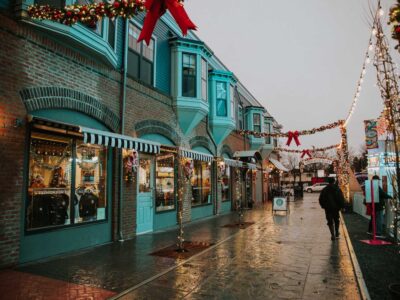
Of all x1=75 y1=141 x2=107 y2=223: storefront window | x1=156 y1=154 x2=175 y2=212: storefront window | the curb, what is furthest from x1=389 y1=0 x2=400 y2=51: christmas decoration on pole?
x1=156 y1=154 x2=175 y2=212: storefront window

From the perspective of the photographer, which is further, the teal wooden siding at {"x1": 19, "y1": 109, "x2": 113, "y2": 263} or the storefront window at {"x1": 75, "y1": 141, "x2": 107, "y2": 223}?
the storefront window at {"x1": 75, "y1": 141, "x2": 107, "y2": 223}

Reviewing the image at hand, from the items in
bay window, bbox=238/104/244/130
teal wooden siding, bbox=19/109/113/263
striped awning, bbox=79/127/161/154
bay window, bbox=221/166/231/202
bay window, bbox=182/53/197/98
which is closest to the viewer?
teal wooden siding, bbox=19/109/113/263

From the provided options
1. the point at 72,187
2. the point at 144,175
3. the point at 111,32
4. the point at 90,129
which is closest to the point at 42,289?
the point at 72,187

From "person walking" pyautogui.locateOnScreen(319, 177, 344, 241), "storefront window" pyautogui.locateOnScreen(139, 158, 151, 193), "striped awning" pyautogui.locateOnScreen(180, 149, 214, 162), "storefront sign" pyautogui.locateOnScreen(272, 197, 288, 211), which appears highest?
"striped awning" pyautogui.locateOnScreen(180, 149, 214, 162)

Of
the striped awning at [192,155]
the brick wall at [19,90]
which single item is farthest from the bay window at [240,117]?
the brick wall at [19,90]

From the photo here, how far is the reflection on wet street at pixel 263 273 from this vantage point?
5.36 m

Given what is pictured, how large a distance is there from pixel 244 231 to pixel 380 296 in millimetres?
6859

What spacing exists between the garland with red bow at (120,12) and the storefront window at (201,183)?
10.3 meters

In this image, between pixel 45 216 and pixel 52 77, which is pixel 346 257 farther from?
pixel 52 77

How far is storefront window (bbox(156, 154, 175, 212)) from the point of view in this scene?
12754 millimetres

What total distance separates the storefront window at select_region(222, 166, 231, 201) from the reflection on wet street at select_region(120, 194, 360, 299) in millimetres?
9484

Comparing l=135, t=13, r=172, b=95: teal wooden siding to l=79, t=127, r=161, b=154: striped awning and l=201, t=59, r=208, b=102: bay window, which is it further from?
l=79, t=127, r=161, b=154: striped awning

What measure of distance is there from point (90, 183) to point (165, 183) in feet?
14.2

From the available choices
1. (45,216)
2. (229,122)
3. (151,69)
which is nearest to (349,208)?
(229,122)
